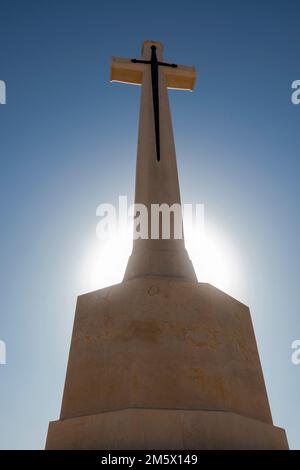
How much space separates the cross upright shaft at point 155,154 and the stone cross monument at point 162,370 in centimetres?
5

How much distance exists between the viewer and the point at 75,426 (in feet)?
16.9

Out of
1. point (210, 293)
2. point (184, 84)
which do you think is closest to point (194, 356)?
point (210, 293)

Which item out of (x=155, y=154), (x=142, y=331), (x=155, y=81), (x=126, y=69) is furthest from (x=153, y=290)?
(x=126, y=69)

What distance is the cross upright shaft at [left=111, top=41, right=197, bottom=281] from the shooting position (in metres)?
7.00

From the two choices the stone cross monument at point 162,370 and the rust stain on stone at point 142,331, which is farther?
the rust stain on stone at point 142,331

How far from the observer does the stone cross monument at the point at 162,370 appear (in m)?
4.83

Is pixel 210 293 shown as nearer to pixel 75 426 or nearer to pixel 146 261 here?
pixel 146 261

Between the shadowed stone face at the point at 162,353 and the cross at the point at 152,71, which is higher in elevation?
the cross at the point at 152,71

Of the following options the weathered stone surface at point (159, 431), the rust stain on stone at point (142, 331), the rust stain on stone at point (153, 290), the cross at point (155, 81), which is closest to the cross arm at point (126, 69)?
the cross at point (155, 81)

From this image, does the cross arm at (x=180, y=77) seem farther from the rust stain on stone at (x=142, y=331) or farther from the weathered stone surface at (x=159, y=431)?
the weathered stone surface at (x=159, y=431)

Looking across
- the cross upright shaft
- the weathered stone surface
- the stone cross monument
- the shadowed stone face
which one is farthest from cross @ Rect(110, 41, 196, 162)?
the weathered stone surface

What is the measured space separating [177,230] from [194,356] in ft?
9.07

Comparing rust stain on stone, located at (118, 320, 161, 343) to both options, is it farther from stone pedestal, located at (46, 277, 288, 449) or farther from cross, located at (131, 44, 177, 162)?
cross, located at (131, 44, 177, 162)

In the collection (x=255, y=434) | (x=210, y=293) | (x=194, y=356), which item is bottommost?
(x=255, y=434)
